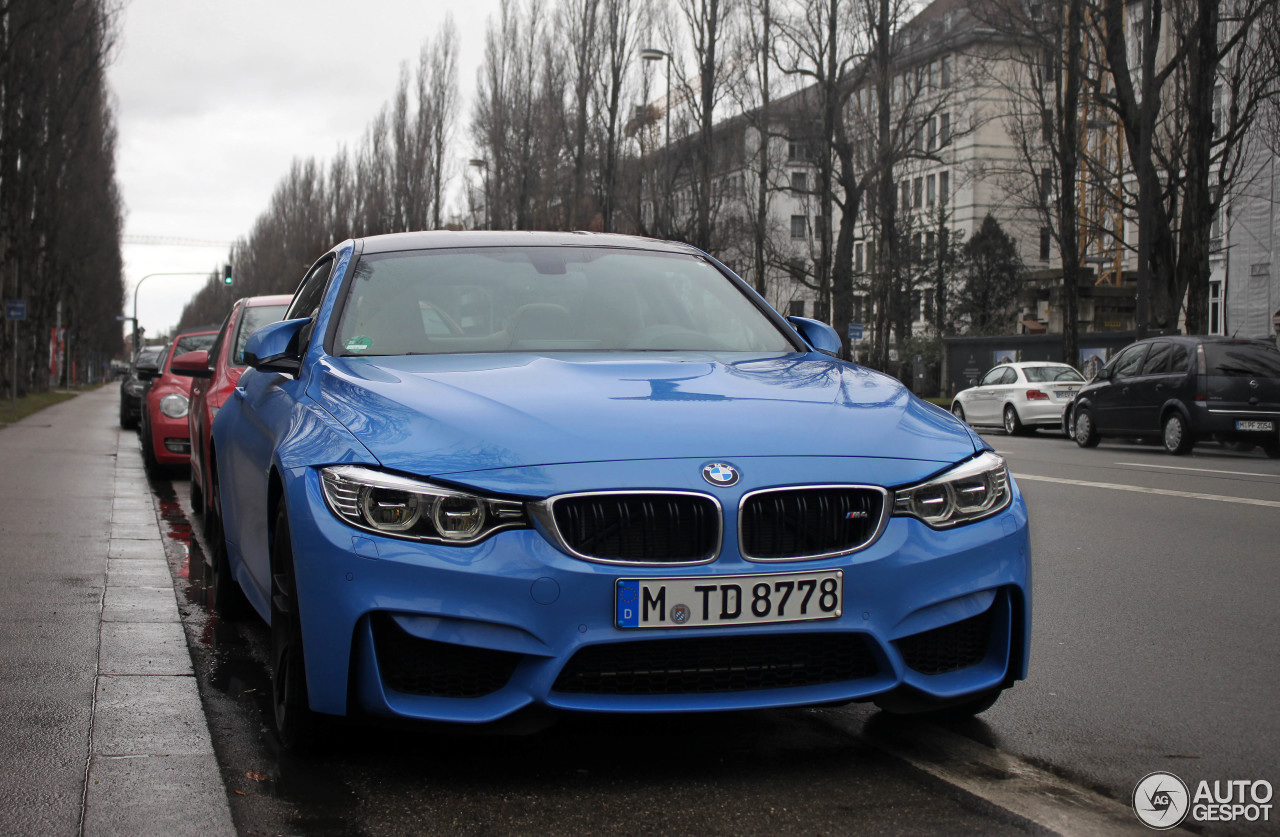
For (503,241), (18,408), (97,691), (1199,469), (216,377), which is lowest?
(18,408)

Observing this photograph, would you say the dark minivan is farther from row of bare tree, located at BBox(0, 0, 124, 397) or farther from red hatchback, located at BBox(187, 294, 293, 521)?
row of bare tree, located at BBox(0, 0, 124, 397)

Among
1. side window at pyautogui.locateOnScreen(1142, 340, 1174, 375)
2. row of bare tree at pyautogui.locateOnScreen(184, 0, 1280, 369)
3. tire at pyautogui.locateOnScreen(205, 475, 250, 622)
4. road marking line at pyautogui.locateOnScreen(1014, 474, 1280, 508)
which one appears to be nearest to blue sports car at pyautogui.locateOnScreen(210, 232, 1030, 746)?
tire at pyautogui.locateOnScreen(205, 475, 250, 622)

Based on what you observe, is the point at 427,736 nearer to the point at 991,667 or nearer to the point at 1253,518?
the point at 991,667

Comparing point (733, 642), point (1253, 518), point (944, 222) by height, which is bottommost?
point (1253, 518)

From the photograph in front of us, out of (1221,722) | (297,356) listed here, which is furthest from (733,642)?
(297,356)

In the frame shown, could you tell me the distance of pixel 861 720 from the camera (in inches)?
168

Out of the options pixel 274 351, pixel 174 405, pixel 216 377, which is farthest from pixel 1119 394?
pixel 274 351

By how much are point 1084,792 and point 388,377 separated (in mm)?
2209

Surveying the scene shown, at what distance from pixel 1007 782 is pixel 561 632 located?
4.07 ft

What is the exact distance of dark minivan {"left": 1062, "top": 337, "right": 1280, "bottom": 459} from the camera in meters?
18.6

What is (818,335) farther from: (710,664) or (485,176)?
(485,176)

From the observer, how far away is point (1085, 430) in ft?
71.2

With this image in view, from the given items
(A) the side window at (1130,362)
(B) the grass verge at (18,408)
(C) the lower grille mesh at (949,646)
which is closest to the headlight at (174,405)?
(C) the lower grille mesh at (949,646)

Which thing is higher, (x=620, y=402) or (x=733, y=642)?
(x=620, y=402)
